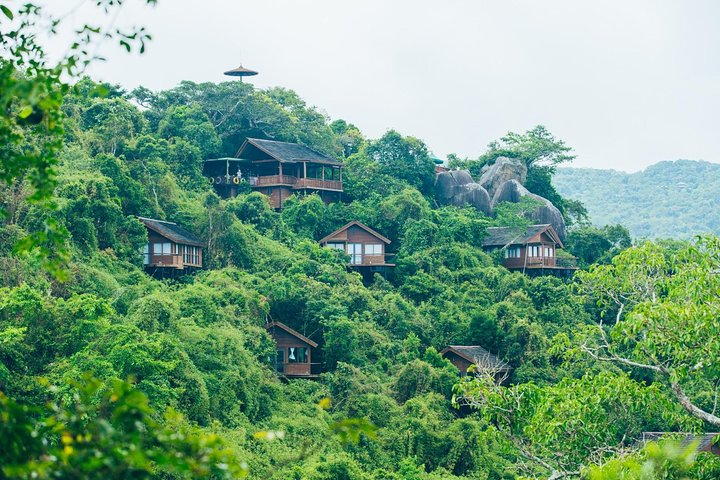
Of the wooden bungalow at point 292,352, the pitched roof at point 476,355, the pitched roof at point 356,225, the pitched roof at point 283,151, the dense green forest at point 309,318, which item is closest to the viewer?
the dense green forest at point 309,318

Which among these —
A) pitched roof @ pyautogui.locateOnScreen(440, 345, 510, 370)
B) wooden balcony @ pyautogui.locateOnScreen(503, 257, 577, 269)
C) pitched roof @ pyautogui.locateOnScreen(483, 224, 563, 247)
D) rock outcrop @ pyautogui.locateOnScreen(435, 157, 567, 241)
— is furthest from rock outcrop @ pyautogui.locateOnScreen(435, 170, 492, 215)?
pitched roof @ pyautogui.locateOnScreen(440, 345, 510, 370)

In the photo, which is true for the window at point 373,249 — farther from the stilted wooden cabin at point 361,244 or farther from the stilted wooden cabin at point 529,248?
the stilted wooden cabin at point 529,248

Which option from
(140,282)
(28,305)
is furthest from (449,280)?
(28,305)

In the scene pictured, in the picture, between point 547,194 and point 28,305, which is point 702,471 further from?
point 547,194

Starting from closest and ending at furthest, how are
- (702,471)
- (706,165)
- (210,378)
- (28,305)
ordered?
(702,471) < (28,305) < (210,378) < (706,165)

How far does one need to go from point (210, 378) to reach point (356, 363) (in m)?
6.34

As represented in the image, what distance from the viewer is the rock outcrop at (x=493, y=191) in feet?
143

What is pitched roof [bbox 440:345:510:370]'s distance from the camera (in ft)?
104

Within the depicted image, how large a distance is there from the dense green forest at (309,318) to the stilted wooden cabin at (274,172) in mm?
819

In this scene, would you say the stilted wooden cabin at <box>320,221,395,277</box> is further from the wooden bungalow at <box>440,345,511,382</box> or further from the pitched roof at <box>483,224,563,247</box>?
the wooden bungalow at <box>440,345,511,382</box>

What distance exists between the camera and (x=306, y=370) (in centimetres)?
3041

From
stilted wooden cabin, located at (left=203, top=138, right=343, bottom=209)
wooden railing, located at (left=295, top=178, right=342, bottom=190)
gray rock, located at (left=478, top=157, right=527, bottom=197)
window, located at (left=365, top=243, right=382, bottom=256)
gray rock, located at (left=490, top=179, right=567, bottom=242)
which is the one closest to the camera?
window, located at (left=365, top=243, right=382, bottom=256)

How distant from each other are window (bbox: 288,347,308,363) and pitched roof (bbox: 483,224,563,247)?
11806 millimetres

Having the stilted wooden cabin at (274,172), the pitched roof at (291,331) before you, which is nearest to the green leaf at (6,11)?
the pitched roof at (291,331)
